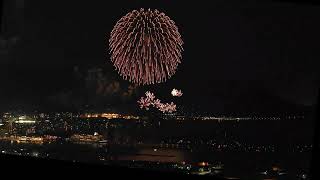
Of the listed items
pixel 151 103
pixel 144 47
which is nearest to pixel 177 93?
pixel 151 103

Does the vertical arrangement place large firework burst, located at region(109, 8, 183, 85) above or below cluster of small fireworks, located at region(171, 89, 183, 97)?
above

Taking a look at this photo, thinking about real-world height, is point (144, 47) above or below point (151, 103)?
above

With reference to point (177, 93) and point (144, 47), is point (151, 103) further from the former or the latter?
point (144, 47)

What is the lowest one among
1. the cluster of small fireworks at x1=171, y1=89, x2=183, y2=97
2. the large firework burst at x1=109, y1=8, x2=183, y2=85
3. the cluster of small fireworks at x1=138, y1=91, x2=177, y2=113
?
the cluster of small fireworks at x1=138, y1=91, x2=177, y2=113

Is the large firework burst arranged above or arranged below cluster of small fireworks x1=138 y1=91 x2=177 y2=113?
above

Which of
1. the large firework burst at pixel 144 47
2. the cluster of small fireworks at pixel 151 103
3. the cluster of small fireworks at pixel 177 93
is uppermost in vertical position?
the large firework burst at pixel 144 47

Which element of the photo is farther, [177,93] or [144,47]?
[144,47]

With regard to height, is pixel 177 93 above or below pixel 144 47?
below

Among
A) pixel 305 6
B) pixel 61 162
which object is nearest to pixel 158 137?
pixel 61 162

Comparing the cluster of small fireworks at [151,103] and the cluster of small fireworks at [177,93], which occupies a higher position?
the cluster of small fireworks at [177,93]
